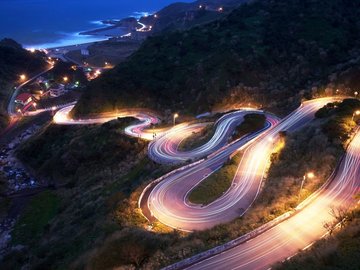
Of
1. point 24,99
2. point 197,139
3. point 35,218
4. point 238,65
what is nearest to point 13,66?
point 24,99

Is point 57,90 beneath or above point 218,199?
above

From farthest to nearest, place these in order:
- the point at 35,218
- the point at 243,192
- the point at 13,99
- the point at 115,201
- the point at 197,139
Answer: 1. the point at 13,99
2. the point at 197,139
3. the point at 35,218
4. the point at 115,201
5. the point at 243,192

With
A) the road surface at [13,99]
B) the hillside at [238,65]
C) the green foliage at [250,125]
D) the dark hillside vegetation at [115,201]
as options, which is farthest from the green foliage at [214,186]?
the road surface at [13,99]

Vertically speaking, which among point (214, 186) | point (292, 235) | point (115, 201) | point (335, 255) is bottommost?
point (115, 201)

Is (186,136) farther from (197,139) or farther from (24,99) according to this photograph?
(24,99)

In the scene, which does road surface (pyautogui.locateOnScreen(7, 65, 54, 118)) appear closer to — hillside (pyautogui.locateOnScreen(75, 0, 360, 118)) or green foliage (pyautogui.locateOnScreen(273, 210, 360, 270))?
hillside (pyautogui.locateOnScreen(75, 0, 360, 118))

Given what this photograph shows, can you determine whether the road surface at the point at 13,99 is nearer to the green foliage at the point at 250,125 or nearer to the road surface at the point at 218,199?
the green foliage at the point at 250,125

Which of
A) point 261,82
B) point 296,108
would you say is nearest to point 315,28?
point 261,82
